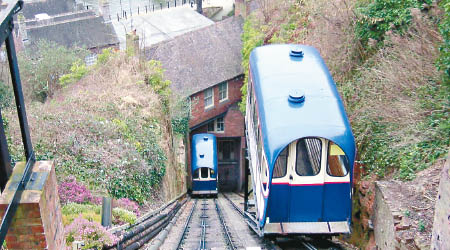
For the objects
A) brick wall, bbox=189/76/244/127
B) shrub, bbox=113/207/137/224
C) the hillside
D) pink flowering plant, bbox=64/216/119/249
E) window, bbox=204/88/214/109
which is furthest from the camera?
window, bbox=204/88/214/109

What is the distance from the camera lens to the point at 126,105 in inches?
586

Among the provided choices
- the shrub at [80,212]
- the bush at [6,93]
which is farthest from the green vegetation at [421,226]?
the bush at [6,93]

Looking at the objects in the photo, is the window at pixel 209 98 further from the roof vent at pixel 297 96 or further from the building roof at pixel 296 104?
the roof vent at pixel 297 96

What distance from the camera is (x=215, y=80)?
24328 mm

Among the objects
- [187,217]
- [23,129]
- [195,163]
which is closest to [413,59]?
[187,217]

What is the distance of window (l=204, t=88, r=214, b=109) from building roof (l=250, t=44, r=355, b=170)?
13294mm

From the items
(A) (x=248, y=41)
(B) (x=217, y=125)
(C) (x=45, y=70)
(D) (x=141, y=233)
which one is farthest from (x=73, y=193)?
(B) (x=217, y=125)

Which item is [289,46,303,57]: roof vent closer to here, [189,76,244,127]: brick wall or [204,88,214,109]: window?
[189,76,244,127]: brick wall

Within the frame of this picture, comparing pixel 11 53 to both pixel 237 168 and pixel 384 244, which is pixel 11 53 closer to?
pixel 384 244

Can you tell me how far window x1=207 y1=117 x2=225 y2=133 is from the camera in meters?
26.0

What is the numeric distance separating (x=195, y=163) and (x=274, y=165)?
41.2 ft

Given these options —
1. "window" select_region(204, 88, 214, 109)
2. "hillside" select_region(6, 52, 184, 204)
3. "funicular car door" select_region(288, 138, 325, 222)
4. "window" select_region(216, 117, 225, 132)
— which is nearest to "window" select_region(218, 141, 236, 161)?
"window" select_region(216, 117, 225, 132)

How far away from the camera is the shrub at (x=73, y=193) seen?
9.11 m

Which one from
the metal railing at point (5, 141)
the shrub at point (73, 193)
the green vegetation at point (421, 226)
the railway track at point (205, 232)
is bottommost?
the railway track at point (205, 232)
